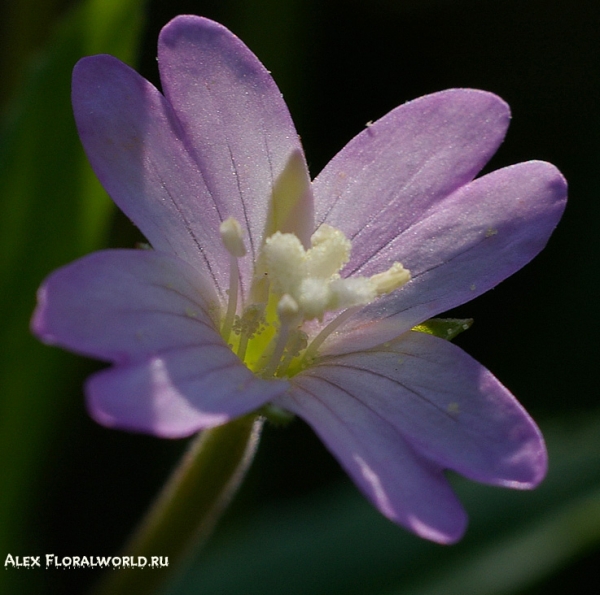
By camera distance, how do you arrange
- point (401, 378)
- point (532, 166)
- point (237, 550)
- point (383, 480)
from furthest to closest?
→ 1. point (237, 550)
2. point (532, 166)
3. point (401, 378)
4. point (383, 480)

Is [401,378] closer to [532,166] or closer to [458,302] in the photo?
[458,302]

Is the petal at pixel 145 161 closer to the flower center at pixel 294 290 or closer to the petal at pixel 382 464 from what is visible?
the flower center at pixel 294 290

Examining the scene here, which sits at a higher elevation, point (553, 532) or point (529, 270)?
point (529, 270)

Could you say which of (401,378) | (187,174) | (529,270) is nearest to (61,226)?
(187,174)

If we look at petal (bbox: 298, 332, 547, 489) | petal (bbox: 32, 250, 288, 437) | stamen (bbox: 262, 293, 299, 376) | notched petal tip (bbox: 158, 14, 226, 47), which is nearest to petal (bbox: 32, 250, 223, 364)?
petal (bbox: 32, 250, 288, 437)

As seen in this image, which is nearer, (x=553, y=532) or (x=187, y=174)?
(x=187, y=174)

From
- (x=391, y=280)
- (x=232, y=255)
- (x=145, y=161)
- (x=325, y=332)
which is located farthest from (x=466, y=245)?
(x=145, y=161)

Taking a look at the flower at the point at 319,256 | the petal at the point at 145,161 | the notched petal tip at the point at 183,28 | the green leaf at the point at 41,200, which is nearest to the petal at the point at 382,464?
the flower at the point at 319,256
